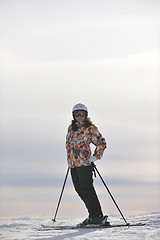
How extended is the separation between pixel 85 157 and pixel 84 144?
272 mm

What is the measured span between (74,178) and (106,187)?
712mm

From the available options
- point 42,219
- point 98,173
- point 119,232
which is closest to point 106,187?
point 98,173

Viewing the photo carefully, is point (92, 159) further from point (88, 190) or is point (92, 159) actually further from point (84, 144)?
point (88, 190)

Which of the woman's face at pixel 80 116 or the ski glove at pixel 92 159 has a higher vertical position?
the woman's face at pixel 80 116

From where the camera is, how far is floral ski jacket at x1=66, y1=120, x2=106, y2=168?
8.06m

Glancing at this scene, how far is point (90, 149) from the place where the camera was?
8250mm

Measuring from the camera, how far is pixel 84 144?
811 cm

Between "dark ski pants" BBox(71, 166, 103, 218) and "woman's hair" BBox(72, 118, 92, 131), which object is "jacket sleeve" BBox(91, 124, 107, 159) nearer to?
"woman's hair" BBox(72, 118, 92, 131)

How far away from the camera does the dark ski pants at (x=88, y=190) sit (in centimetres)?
802

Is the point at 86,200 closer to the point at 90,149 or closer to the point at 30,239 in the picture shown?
the point at 90,149

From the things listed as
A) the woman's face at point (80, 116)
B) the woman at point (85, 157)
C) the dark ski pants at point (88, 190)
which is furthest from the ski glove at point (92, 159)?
the woman's face at point (80, 116)

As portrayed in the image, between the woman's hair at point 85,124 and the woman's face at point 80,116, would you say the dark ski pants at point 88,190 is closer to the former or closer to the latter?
the woman's hair at point 85,124

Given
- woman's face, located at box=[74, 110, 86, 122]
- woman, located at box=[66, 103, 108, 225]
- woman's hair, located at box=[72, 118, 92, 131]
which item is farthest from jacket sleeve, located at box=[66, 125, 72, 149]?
woman's face, located at box=[74, 110, 86, 122]

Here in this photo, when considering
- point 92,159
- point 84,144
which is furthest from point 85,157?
point 84,144
